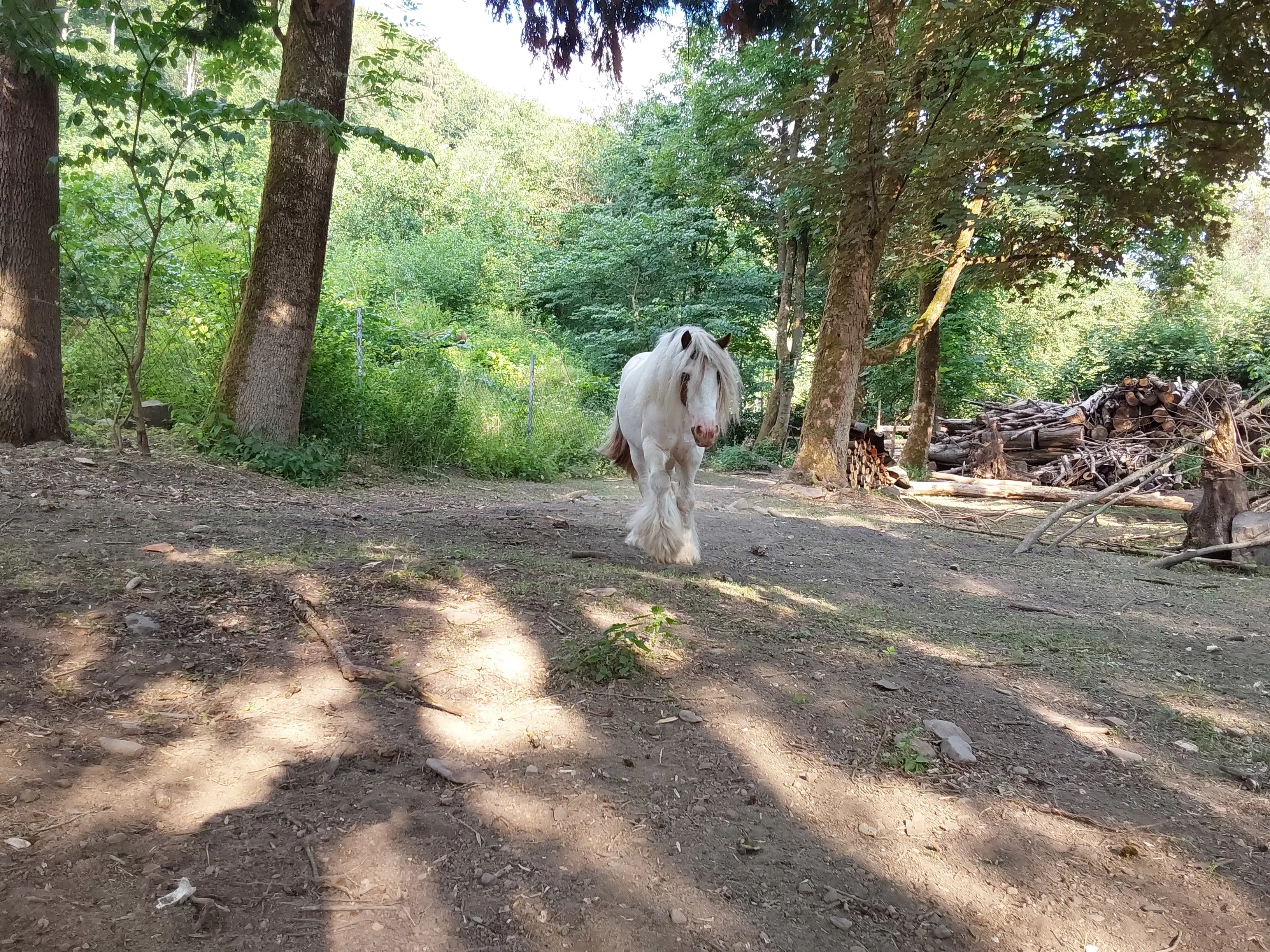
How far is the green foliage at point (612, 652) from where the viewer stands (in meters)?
2.81

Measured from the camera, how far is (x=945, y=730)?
2.64 meters

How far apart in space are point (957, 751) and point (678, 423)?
306cm

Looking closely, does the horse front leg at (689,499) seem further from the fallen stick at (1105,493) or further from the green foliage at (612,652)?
the fallen stick at (1105,493)

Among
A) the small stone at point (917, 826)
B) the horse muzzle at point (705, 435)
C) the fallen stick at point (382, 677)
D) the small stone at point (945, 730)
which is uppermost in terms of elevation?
the horse muzzle at point (705, 435)

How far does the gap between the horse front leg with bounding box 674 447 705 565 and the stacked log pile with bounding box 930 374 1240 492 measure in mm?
10576

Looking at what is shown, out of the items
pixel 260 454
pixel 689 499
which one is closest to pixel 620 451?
pixel 689 499

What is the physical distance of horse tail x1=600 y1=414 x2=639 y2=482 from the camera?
6.87 metres

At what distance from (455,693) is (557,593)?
3.60 ft

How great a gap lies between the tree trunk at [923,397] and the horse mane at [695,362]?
10.8 meters

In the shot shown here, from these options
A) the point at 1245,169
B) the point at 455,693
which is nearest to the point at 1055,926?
the point at 455,693

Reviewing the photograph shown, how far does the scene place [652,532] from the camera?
16.7 feet

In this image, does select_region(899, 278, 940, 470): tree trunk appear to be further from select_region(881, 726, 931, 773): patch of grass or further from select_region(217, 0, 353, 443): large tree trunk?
select_region(881, 726, 931, 773): patch of grass

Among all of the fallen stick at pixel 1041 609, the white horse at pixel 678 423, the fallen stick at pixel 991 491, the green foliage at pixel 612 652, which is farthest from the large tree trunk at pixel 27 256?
the fallen stick at pixel 991 491

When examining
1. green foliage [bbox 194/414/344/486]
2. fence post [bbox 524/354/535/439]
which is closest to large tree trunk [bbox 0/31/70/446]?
green foliage [bbox 194/414/344/486]
